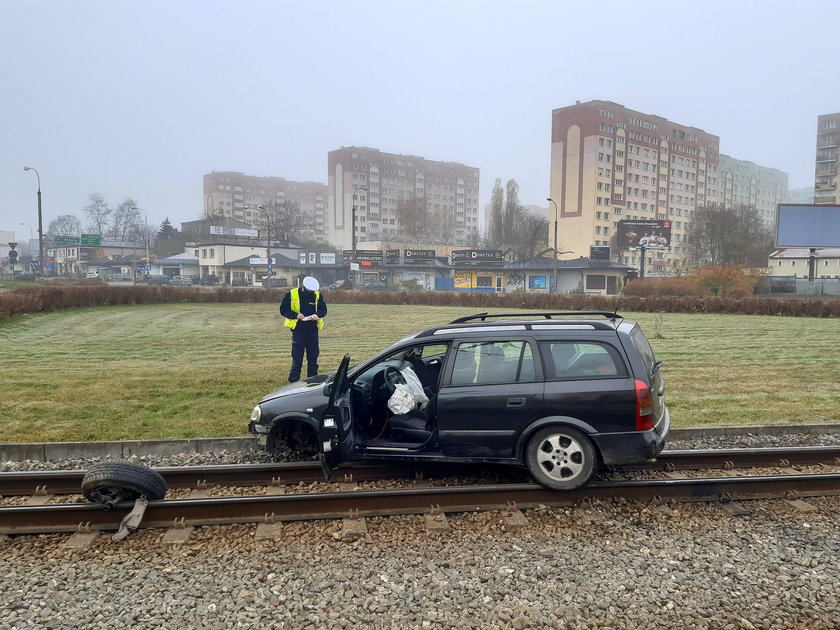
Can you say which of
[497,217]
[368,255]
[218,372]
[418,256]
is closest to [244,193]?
[497,217]

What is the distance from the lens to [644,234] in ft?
213

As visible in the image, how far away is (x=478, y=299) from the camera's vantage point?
40.9 metres

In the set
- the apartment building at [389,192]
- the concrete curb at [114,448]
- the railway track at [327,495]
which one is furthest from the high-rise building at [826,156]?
the concrete curb at [114,448]

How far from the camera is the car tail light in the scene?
5.55 m

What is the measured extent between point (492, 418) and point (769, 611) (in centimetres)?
258

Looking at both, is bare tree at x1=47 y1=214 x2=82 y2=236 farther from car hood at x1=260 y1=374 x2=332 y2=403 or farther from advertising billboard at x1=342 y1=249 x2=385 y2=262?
car hood at x1=260 y1=374 x2=332 y2=403

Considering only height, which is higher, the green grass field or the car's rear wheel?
the car's rear wheel

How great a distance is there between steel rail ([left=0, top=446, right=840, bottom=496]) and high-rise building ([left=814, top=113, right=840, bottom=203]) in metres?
121

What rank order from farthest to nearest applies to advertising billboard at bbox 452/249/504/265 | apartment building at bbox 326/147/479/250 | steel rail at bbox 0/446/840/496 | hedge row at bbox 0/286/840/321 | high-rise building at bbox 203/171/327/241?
high-rise building at bbox 203/171/327/241 → apartment building at bbox 326/147/479/250 → advertising billboard at bbox 452/249/504/265 → hedge row at bbox 0/286/840/321 → steel rail at bbox 0/446/840/496

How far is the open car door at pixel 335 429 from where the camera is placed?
18.7 feet

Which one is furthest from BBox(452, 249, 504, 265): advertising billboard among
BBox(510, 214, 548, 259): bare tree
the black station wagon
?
the black station wagon

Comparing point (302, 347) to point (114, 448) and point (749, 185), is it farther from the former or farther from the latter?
point (749, 185)

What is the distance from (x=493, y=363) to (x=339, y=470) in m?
2.07

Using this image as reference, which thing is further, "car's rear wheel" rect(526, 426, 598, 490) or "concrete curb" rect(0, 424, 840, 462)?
"concrete curb" rect(0, 424, 840, 462)
